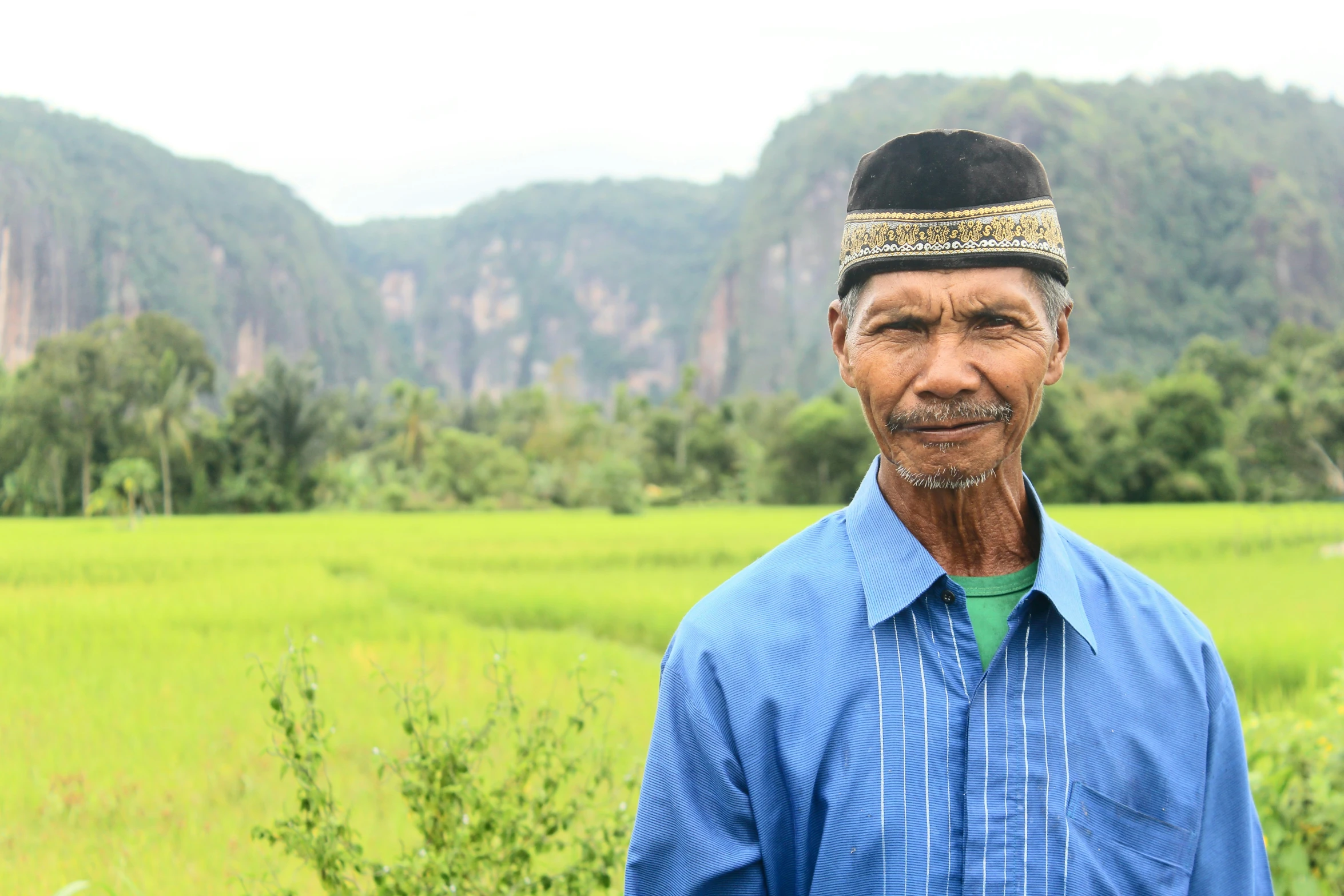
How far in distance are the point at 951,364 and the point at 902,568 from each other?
28 cm

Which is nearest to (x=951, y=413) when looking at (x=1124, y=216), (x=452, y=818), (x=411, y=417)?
(x=452, y=818)

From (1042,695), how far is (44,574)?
744cm

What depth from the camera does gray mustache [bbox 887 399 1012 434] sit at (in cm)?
124

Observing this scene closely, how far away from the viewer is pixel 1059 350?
137 cm

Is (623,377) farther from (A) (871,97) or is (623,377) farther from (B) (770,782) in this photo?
(B) (770,782)

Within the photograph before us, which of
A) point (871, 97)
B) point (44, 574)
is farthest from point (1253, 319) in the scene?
point (44, 574)

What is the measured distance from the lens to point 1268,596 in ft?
33.7

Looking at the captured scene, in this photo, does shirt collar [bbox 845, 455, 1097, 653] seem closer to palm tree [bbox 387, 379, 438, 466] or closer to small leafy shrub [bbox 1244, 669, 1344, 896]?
small leafy shrub [bbox 1244, 669, 1344, 896]

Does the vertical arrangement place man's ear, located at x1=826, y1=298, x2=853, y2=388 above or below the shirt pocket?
above

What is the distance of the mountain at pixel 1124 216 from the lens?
78688mm

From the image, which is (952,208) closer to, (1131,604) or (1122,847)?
(1131,604)

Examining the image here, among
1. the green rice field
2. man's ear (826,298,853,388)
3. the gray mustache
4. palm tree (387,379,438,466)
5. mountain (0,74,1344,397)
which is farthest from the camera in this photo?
mountain (0,74,1344,397)

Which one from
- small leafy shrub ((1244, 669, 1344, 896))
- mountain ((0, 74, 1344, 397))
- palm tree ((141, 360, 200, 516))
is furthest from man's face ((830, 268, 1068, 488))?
mountain ((0, 74, 1344, 397))

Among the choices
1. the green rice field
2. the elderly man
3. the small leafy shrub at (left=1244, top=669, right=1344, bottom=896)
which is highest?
the elderly man
